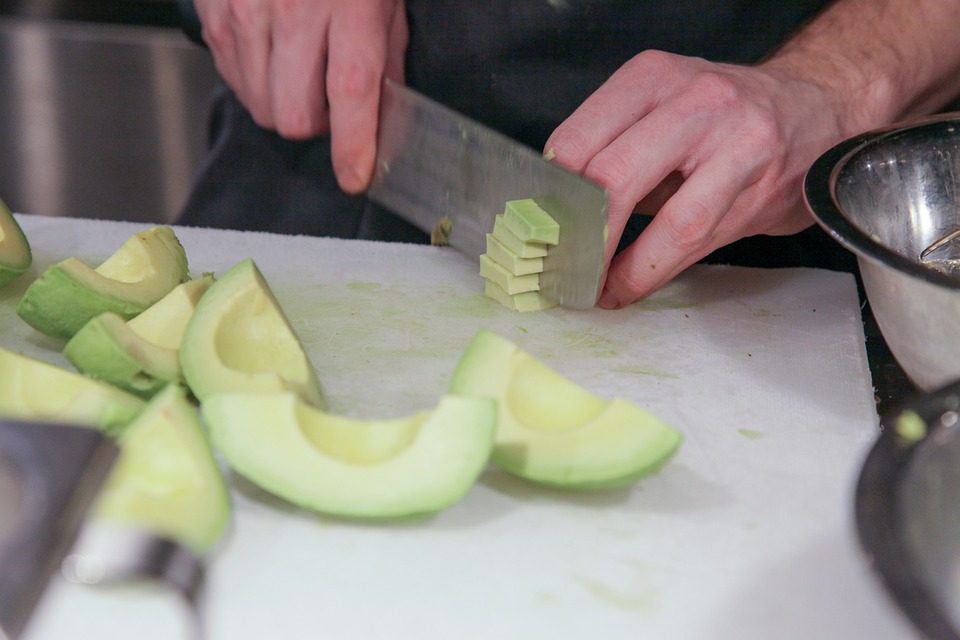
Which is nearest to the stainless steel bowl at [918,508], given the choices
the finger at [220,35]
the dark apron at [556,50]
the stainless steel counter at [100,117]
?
the dark apron at [556,50]

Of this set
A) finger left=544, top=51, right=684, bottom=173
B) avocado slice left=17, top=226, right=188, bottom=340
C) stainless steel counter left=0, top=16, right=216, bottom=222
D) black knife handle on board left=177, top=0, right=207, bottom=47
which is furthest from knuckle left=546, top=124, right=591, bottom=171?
stainless steel counter left=0, top=16, right=216, bottom=222

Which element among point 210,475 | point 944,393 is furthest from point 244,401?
point 944,393

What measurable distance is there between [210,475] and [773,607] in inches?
16.3

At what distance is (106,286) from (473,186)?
44 centimetres

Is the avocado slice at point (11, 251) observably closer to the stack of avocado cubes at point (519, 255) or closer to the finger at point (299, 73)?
the finger at point (299, 73)

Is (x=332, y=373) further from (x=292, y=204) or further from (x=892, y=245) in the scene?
(x=292, y=204)

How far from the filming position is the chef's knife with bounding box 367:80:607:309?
1086mm

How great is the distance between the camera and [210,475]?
75 centimetres

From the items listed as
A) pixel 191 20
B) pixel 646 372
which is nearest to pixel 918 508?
pixel 646 372

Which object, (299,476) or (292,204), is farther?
(292,204)

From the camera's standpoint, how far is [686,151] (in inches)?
43.4

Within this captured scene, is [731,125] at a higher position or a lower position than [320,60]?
higher

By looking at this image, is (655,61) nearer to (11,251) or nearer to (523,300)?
(523,300)

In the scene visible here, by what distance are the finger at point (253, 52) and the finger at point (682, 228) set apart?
633 millimetres
